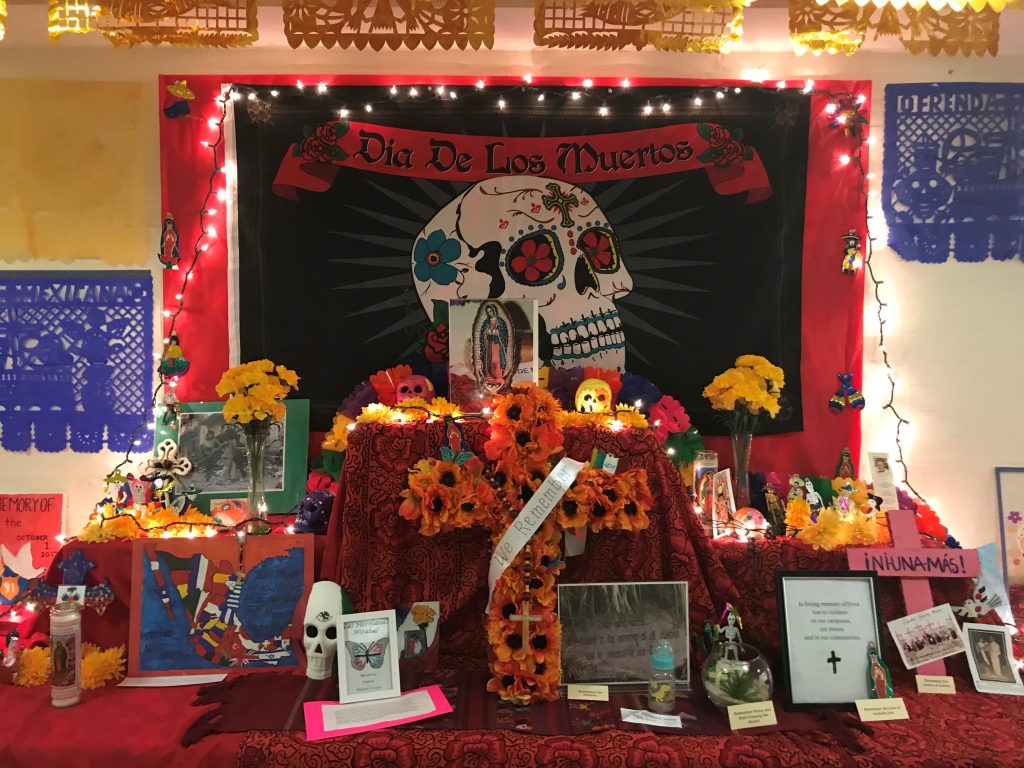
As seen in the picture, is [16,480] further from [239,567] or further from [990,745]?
[990,745]

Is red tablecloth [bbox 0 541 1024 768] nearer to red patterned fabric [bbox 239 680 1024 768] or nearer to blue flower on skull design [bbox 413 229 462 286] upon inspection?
red patterned fabric [bbox 239 680 1024 768]

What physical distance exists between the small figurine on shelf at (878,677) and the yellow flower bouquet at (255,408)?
6.87 ft

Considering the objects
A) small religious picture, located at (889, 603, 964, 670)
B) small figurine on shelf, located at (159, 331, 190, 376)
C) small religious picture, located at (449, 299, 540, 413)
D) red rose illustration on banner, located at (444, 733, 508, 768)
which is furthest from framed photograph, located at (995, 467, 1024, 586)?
small figurine on shelf, located at (159, 331, 190, 376)

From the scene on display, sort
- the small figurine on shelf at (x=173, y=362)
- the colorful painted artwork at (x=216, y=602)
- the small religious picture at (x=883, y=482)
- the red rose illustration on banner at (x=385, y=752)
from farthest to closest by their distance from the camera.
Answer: the small figurine on shelf at (x=173, y=362) → the small religious picture at (x=883, y=482) → the colorful painted artwork at (x=216, y=602) → the red rose illustration on banner at (x=385, y=752)

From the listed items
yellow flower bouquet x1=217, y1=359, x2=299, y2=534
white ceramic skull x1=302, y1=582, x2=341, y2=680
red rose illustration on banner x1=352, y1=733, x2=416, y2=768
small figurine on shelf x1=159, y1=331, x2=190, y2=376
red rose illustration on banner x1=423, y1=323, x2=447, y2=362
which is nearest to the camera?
red rose illustration on banner x1=352, y1=733, x2=416, y2=768

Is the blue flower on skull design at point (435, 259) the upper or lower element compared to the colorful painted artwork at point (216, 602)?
upper

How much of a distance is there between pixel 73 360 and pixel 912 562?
3458 millimetres

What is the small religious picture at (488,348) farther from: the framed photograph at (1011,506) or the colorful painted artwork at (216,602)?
the framed photograph at (1011,506)

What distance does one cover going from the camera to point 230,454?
109 inches

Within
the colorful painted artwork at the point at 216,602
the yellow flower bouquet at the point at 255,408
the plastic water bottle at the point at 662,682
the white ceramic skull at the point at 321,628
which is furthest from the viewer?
the yellow flower bouquet at the point at 255,408

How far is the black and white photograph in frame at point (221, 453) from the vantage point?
2.74 metres

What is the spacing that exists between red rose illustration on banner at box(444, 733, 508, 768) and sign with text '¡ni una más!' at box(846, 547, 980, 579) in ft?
4.52

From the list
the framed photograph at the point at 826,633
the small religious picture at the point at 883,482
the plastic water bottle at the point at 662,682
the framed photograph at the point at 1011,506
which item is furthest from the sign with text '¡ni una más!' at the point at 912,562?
the framed photograph at the point at 1011,506

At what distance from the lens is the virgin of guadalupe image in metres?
2.48
